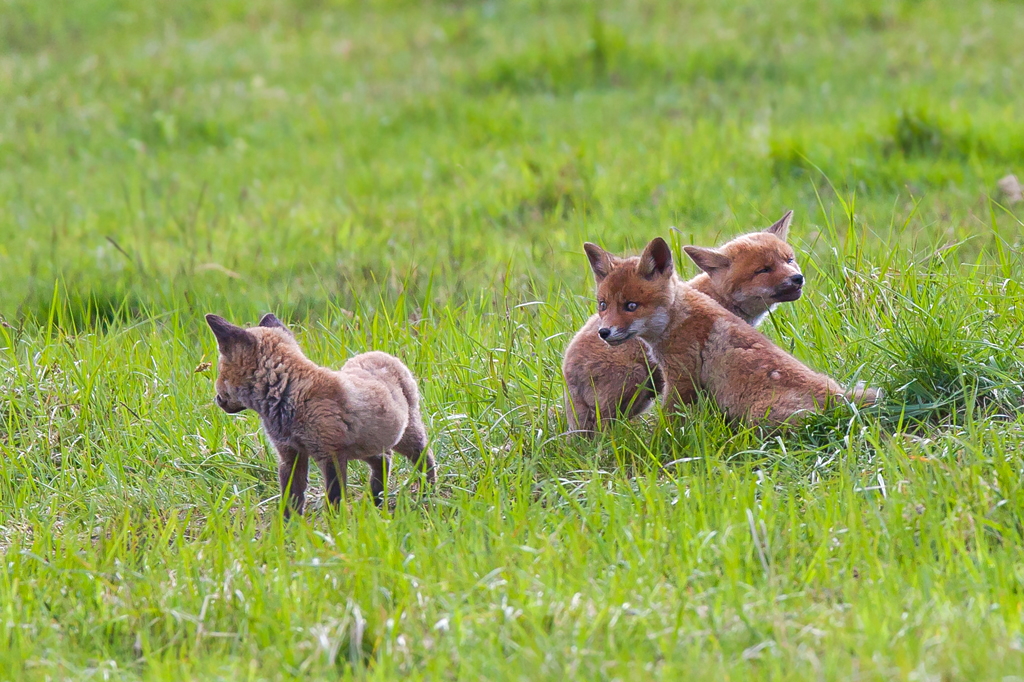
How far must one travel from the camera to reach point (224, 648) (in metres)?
3.90

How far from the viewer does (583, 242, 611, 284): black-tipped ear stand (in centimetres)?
565

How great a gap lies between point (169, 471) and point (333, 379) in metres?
1.32

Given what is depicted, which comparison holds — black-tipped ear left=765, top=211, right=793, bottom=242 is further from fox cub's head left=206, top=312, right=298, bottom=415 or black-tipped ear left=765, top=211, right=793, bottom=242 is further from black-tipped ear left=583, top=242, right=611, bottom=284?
fox cub's head left=206, top=312, right=298, bottom=415

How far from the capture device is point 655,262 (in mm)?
5484

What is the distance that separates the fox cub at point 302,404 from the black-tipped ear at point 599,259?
1.38 m

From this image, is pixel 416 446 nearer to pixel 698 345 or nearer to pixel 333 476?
pixel 333 476

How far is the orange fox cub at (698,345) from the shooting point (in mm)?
5047

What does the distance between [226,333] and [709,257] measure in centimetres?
265

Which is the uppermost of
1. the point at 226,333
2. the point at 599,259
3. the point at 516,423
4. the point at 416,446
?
the point at 226,333

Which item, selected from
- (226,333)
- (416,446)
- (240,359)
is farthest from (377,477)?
(226,333)

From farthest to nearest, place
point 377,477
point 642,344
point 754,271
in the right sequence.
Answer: point 754,271 < point 642,344 < point 377,477

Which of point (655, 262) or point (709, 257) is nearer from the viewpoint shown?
point (655, 262)

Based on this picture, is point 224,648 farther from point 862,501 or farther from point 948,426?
point 948,426

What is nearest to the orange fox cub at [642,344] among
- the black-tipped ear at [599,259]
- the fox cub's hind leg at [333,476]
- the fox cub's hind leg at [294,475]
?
the black-tipped ear at [599,259]
